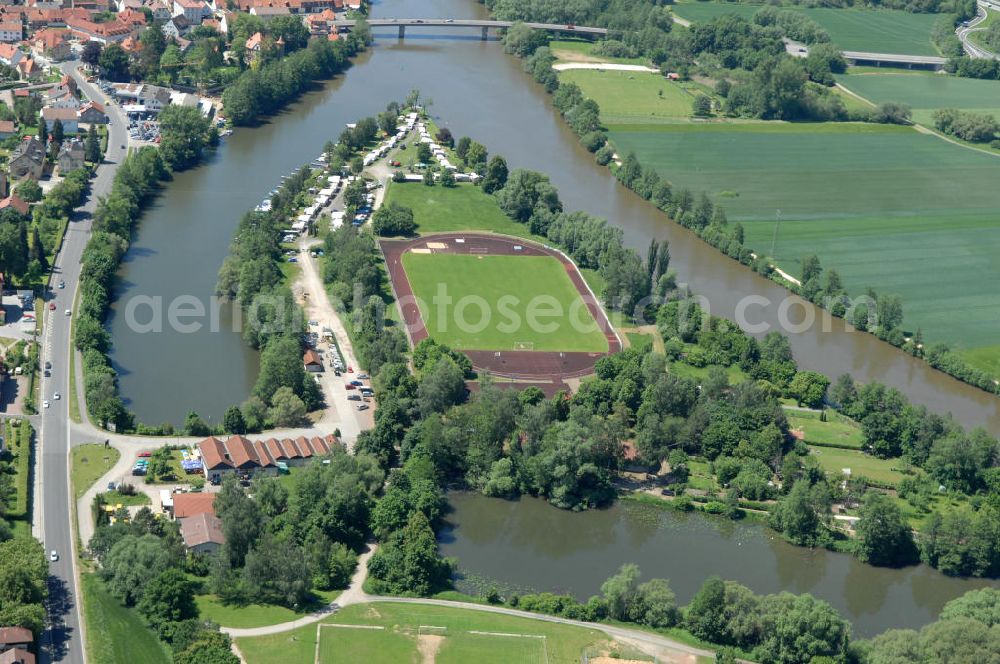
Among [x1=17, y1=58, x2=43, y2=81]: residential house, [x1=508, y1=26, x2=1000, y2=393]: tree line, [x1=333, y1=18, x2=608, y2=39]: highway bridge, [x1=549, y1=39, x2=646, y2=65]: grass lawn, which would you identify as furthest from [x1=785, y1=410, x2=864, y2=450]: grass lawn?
[x1=333, y1=18, x2=608, y2=39]: highway bridge

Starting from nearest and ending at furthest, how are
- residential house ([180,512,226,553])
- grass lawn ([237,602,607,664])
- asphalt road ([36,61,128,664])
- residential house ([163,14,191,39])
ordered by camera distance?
asphalt road ([36,61,128,664]), grass lawn ([237,602,607,664]), residential house ([180,512,226,553]), residential house ([163,14,191,39])

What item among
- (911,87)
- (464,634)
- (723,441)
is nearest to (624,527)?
(723,441)

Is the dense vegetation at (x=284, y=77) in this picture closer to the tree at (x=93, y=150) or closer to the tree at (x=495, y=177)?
the tree at (x=93, y=150)

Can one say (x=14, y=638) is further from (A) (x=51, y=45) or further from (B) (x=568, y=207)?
(A) (x=51, y=45)

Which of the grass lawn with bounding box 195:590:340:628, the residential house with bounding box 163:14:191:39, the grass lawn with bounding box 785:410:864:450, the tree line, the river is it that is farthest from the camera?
the residential house with bounding box 163:14:191:39

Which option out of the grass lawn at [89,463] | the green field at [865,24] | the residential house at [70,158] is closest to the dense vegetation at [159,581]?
the grass lawn at [89,463]

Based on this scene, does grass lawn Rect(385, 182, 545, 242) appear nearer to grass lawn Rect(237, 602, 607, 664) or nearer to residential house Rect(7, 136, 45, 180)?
residential house Rect(7, 136, 45, 180)
